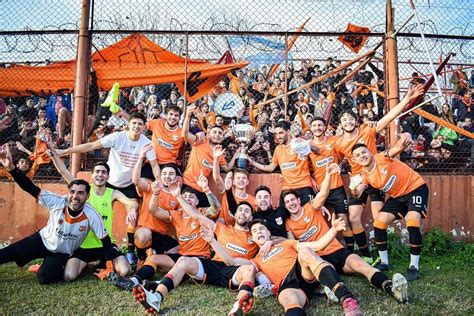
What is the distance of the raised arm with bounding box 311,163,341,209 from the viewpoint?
4.89m

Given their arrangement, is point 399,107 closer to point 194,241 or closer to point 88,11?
point 194,241

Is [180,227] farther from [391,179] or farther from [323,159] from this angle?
[391,179]

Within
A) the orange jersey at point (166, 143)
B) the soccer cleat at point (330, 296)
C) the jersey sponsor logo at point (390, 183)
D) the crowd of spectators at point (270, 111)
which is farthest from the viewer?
the crowd of spectators at point (270, 111)

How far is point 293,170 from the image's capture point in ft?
→ 19.8

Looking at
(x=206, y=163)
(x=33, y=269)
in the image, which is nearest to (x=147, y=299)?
(x=33, y=269)

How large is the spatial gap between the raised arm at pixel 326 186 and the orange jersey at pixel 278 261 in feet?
2.26

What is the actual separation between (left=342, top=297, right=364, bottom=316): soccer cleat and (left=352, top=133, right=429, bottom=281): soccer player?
6.15 ft

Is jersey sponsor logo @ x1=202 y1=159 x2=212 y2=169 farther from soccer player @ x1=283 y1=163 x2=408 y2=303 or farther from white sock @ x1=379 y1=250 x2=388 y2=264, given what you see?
white sock @ x1=379 y1=250 x2=388 y2=264

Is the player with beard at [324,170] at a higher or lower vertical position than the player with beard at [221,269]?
higher

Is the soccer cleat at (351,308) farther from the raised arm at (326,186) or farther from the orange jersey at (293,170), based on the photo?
the orange jersey at (293,170)

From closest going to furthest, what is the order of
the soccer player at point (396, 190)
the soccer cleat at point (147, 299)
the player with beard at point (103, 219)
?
the soccer cleat at point (147, 299) < the player with beard at point (103, 219) < the soccer player at point (396, 190)

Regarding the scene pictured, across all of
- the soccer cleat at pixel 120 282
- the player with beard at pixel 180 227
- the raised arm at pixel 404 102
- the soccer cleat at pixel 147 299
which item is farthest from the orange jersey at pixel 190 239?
the raised arm at pixel 404 102

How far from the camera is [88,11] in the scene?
22.1 feet

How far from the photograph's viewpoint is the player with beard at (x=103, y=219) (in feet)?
16.6
